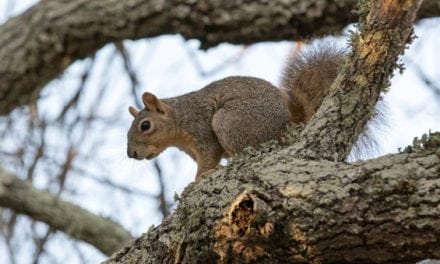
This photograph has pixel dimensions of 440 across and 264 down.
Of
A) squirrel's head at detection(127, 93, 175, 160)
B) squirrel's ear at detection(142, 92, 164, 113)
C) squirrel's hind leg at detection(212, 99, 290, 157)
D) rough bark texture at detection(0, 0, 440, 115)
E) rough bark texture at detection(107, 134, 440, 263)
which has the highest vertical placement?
rough bark texture at detection(0, 0, 440, 115)

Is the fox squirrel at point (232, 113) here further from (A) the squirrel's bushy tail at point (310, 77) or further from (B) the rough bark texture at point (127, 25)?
(B) the rough bark texture at point (127, 25)

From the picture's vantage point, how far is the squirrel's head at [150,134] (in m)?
3.71

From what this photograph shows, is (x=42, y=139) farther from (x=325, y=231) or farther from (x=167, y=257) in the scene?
(x=325, y=231)

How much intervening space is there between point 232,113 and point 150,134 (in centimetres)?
47

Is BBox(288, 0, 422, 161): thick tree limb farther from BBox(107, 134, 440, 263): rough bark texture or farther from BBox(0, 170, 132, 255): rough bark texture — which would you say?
BBox(0, 170, 132, 255): rough bark texture

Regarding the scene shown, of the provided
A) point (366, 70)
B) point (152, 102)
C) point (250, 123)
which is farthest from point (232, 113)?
point (366, 70)

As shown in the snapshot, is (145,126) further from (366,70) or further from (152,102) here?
(366,70)

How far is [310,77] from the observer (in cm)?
329

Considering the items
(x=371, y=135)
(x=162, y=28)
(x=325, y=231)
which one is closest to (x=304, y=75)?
(x=371, y=135)

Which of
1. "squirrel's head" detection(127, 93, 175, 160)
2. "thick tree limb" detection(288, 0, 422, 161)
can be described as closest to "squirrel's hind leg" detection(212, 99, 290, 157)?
"squirrel's head" detection(127, 93, 175, 160)

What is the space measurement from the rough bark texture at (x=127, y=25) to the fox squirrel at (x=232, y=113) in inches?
11.4

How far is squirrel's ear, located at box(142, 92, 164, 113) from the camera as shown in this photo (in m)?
3.87

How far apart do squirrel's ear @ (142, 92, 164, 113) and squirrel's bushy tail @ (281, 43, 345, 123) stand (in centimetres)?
65

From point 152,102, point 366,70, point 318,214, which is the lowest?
point 318,214
